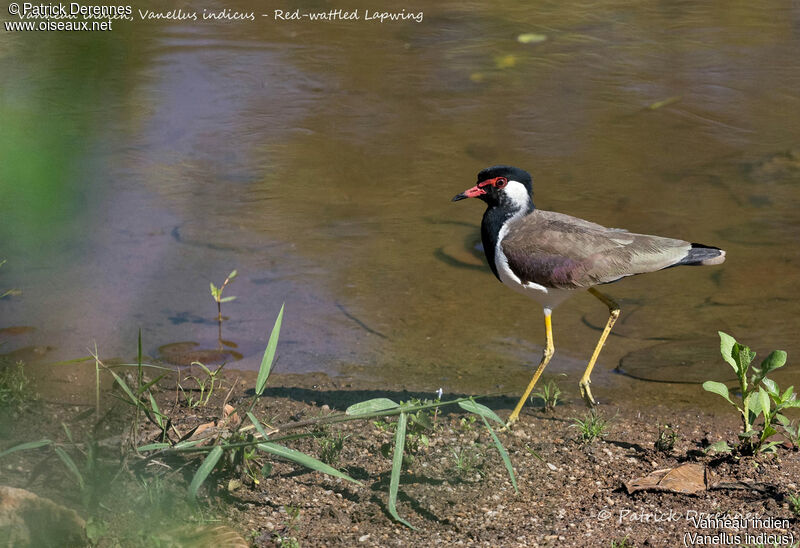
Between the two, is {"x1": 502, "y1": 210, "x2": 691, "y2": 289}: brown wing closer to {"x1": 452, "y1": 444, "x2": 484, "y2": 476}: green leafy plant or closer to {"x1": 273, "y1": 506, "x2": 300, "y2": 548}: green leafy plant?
{"x1": 452, "y1": 444, "x2": 484, "y2": 476}: green leafy plant

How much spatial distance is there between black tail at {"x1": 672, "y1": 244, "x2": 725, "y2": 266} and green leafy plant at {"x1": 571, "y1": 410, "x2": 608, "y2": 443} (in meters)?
0.96

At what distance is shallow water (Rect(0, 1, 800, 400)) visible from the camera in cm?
507

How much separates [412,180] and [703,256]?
3360 millimetres

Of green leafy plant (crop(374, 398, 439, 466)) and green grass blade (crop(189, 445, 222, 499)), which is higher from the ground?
green grass blade (crop(189, 445, 222, 499))

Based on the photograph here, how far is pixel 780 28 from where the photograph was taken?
10727 mm

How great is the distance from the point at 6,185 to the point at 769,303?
535 centimetres

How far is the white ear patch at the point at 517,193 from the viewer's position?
4.79 meters

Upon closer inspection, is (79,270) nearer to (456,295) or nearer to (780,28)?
(456,295)

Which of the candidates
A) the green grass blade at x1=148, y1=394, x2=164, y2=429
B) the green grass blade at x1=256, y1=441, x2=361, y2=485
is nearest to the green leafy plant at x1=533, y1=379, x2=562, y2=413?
the green grass blade at x1=256, y1=441, x2=361, y2=485

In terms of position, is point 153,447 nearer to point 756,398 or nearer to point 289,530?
point 289,530

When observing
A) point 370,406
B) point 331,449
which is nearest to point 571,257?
point 331,449

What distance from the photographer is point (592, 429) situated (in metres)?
3.90

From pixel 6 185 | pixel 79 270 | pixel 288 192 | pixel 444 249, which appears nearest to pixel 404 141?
pixel 288 192

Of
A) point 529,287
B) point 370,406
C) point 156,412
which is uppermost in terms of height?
point 370,406
